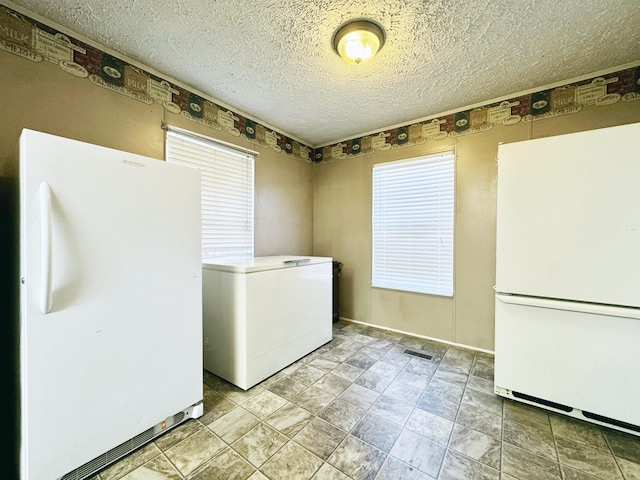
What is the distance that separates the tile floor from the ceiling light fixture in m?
2.33

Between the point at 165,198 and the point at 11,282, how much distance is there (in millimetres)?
911

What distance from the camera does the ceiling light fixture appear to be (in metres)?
1.54

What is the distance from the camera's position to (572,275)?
150 centimetres

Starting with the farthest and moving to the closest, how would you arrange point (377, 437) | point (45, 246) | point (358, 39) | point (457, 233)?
point (457, 233) < point (358, 39) < point (377, 437) < point (45, 246)

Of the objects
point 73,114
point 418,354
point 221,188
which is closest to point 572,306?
point 418,354

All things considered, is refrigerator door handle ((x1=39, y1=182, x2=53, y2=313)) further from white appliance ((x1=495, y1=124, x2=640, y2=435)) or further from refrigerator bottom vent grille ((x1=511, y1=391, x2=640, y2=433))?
refrigerator bottom vent grille ((x1=511, y1=391, x2=640, y2=433))

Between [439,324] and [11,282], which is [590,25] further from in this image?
[11,282]

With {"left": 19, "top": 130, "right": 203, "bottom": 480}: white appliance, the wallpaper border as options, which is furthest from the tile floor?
the wallpaper border

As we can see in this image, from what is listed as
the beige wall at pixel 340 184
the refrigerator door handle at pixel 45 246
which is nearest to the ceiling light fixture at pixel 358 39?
the beige wall at pixel 340 184

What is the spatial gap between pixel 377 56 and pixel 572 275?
1.88m

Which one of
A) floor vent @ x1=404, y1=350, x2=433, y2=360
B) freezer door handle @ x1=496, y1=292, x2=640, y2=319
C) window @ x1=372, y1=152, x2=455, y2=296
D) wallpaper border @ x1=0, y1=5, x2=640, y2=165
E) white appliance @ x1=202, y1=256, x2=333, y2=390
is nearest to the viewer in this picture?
freezer door handle @ x1=496, y1=292, x2=640, y2=319

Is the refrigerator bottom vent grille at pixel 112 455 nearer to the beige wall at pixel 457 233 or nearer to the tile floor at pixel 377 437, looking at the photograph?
the tile floor at pixel 377 437

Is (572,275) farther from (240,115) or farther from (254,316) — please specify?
(240,115)

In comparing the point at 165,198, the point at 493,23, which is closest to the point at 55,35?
Result: the point at 165,198
